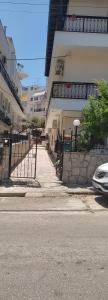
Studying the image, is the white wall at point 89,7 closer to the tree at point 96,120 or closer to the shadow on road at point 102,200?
the tree at point 96,120

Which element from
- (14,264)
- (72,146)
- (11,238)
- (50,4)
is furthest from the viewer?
(50,4)

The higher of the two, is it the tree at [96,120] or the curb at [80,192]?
the tree at [96,120]

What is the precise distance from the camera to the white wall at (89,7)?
21109mm


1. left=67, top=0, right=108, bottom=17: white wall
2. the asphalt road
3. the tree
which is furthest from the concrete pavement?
left=67, top=0, right=108, bottom=17: white wall

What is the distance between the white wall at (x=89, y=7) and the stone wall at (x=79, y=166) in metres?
10.1

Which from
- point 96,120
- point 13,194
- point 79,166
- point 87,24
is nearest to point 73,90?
point 87,24

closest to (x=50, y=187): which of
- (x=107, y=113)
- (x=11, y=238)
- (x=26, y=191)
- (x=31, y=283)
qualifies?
(x=26, y=191)

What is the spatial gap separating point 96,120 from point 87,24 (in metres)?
8.01

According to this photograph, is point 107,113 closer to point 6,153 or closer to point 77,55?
point 6,153

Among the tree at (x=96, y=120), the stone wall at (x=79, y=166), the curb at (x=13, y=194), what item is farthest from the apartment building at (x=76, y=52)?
the curb at (x=13, y=194)

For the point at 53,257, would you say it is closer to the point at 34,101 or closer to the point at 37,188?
the point at 37,188

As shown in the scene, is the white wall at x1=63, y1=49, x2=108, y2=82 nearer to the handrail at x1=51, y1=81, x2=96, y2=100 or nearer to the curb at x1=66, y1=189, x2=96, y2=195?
the handrail at x1=51, y1=81, x2=96, y2=100

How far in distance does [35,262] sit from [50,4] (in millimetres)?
18321

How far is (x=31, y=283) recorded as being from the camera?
16.8ft
